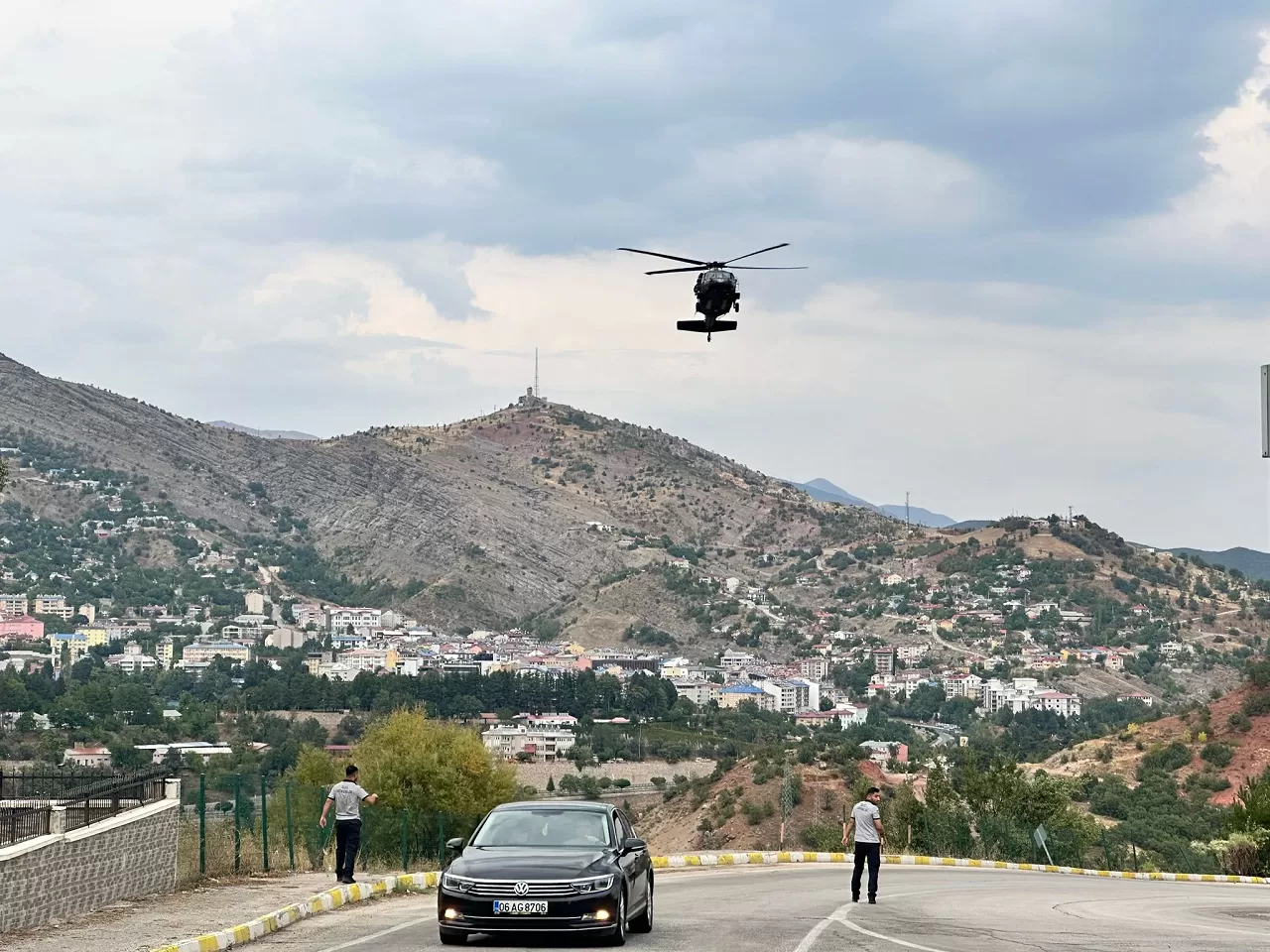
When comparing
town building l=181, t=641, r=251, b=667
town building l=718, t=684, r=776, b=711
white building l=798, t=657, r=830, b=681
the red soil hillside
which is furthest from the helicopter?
white building l=798, t=657, r=830, b=681

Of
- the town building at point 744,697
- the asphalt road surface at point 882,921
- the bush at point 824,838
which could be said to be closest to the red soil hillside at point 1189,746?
the bush at point 824,838

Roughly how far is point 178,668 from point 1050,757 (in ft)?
316

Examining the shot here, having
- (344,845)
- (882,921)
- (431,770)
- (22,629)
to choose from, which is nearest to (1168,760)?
(431,770)

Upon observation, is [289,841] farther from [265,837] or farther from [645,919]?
[645,919]

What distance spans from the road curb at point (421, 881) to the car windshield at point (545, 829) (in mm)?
2525

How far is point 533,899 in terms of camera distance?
15094 millimetres

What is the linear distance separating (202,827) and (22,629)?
177 metres

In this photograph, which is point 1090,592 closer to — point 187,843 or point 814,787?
point 814,787

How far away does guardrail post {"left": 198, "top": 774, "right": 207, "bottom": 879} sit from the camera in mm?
22594

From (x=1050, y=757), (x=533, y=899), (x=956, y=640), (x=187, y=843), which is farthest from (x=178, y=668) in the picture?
(x=533, y=899)

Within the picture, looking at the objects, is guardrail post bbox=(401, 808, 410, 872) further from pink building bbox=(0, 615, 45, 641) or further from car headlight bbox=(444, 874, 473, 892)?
pink building bbox=(0, 615, 45, 641)

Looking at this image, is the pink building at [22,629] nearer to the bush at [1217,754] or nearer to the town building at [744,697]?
the town building at [744,697]

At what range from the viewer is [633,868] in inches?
645

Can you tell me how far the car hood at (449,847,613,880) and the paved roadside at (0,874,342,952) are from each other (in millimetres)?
2938
